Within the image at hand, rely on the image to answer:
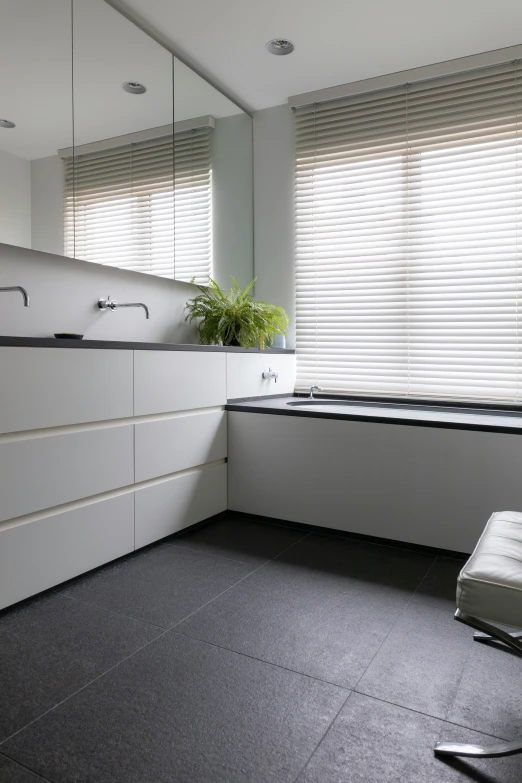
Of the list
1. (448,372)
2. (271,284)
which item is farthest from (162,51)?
(448,372)

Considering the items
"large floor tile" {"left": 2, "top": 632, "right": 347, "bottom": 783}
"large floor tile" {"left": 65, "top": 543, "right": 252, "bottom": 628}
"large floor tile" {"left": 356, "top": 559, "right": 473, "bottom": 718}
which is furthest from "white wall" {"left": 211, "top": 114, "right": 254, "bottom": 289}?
"large floor tile" {"left": 2, "top": 632, "right": 347, "bottom": 783}

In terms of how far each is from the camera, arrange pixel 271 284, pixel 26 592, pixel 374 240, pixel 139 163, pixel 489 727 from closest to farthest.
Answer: pixel 489 727 < pixel 26 592 < pixel 139 163 < pixel 374 240 < pixel 271 284

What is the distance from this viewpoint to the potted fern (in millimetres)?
3273

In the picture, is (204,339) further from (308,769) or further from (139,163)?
(308,769)

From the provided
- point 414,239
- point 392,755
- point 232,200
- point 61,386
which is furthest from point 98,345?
point 414,239

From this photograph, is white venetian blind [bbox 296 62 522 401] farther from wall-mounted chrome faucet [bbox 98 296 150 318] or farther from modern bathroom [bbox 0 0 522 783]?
wall-mounted chrome faucet [bbox 98 296 150 318]

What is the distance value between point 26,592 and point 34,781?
0.86 metres

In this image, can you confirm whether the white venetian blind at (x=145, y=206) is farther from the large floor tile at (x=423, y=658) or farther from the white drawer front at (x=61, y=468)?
the large floor tile at (x=423, y=658)

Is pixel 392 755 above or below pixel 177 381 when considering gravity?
below

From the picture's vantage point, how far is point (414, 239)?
330 cm

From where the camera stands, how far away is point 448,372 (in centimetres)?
323

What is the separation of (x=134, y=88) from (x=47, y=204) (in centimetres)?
93

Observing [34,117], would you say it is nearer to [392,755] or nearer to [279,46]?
[279,46]

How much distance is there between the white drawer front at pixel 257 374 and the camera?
301 centimetres
